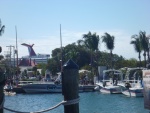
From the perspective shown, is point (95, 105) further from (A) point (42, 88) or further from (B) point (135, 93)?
(A) point (42, 88)

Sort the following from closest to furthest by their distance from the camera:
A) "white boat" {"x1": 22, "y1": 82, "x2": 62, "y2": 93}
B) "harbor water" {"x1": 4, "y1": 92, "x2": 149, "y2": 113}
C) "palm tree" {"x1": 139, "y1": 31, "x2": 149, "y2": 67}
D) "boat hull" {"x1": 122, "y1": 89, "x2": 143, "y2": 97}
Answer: "harbor water" {"x1": 4, "y1": 92, "x2": 149, "y2": 113}
"boat hull" {"x1": 122, "y1": 89, "x2": 143, "y2": 97}
"white boat" {"x1": 22, "y1": 82, "x2": 62, "y2": 93}
"palm tree" {"x1": 139, "y1": 31, "x2": 149, "y2": 67}

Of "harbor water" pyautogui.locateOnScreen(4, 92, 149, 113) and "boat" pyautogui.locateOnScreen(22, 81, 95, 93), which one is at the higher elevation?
"boat" pyautogui.locateOnScreen(22, 81, 95, 93)

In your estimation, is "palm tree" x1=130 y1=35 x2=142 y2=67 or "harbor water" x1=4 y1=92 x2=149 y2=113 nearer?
"harbor water" x1=4 y1=92 x2=149 y2=113

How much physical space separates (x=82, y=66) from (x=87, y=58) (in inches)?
157

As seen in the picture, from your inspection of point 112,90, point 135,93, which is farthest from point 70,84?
point 112,90

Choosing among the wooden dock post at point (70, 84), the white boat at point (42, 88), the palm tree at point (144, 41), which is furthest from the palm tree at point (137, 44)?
the wooden dock post at point (70, 84)

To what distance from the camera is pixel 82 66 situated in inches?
5561

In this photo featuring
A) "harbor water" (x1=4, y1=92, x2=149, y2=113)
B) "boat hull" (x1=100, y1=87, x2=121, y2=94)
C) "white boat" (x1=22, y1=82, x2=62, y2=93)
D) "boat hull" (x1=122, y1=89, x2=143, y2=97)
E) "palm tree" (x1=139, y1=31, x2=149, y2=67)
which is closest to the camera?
"harbor water" (x1=4, y1=92, x2=149, y2=113)

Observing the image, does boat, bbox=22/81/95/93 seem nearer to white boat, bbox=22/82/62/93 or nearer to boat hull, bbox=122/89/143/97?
white boat, bbox=22/82/62/93

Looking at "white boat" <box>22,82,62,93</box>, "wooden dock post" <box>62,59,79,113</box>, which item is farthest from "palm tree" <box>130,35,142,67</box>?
"wooden dock post" <box>62,59,79,113</box>

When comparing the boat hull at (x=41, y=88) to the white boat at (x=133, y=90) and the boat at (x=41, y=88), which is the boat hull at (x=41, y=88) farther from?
→ the white boat at (x=133, y=90)

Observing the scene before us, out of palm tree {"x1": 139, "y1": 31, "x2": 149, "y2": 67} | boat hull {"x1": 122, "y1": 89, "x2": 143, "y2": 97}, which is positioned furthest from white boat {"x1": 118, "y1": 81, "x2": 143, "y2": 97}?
palm tree {"x1": 139, "y1": 31, "x2": 149, "y2": 67}

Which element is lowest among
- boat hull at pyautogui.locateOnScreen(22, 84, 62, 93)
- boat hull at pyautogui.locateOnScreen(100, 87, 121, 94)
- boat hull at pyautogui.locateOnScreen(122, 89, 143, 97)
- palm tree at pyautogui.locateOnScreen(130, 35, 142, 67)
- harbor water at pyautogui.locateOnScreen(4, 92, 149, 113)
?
harbor water at pyautogui.locateOnScreen(4, 92, 149, 113)

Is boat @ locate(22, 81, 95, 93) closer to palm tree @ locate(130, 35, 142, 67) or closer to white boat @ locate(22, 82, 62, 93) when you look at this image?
white boat @ locate(22, 82, 62, 93)
